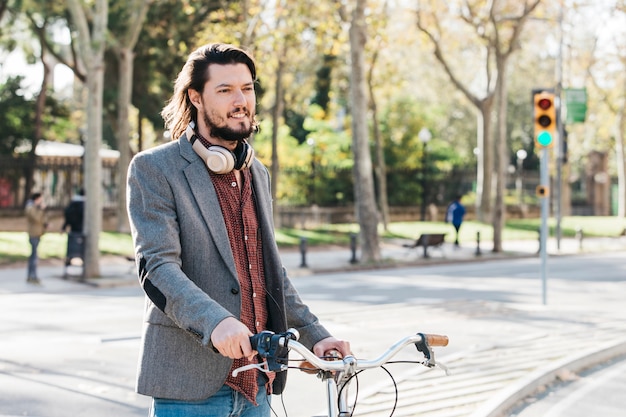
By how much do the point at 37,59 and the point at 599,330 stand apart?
26.3m

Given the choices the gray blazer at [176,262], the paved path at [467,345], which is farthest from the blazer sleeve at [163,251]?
the paved path at [467,345]

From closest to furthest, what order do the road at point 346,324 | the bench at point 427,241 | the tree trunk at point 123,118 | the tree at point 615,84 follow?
the road at point 346,324
the tree trunk at point 123,118
the bench at point 427,241
the tree at point 615,84

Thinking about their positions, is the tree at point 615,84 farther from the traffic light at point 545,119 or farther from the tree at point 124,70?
the traffic light at point 545,119

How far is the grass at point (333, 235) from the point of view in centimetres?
2259

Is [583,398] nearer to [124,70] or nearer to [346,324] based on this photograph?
[346,324]

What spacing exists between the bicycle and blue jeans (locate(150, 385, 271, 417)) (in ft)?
0.69

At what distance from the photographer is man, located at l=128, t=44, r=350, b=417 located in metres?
2.85

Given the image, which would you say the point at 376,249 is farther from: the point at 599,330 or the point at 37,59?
the point at 37,59

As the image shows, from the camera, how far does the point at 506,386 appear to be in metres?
7.77

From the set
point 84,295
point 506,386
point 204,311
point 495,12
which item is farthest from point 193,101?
point 495,12

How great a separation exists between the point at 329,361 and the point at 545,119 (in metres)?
11.4

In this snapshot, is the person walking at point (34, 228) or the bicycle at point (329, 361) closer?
the bicycle at point (329, 361)

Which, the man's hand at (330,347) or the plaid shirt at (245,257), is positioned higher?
the plaid shirt at (245,257)

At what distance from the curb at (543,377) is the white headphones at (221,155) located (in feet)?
14.0
